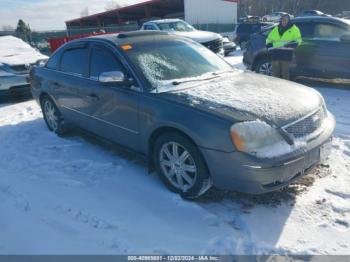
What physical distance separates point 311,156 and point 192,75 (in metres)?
1.68

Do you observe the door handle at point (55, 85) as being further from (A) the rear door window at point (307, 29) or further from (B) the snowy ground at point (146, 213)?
(A) the rear door window at point (307, 29)

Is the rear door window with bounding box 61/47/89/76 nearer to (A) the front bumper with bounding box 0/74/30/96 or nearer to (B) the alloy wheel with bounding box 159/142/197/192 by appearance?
(B) the alloy wheel with bounding box 159/142/197/192

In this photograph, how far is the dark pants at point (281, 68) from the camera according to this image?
7355 mm

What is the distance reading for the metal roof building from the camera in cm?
3000

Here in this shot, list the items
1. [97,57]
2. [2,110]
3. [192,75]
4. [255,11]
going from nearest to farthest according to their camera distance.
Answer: [192,75], [97,57], [2,110], [255,11]

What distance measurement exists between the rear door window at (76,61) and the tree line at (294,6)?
46.3m

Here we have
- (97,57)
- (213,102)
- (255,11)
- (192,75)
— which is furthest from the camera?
(255,11)

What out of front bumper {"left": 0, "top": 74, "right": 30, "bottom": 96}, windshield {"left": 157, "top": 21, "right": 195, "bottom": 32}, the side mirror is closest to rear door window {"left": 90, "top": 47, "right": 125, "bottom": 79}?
front bumper {"left": 0, "top": 74, "right": 30, "bottom": 96}

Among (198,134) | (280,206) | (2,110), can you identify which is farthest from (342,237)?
(2,110)

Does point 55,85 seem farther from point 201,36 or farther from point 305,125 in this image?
point 201,36

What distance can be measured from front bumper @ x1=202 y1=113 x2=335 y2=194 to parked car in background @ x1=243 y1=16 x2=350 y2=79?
5065 millimetres

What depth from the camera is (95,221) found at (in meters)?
3.19

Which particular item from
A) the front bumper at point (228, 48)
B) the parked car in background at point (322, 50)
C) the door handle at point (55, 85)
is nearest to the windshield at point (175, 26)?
→ the front bumper at point (228, 48)

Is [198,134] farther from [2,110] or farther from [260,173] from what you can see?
[2,110]
